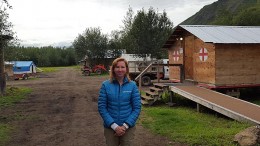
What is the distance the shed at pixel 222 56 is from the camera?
48.2 feet

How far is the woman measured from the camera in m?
4.62

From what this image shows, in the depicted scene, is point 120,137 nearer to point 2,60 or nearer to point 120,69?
point 120,69

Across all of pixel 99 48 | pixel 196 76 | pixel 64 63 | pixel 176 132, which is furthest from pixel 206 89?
pixel 64 63

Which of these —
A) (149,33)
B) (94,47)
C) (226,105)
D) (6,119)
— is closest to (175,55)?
(226,105)

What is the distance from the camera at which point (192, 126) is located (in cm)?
958

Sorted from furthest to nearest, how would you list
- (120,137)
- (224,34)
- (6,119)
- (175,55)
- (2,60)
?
(2,60) → (175,55) → (224,34) → (6,119) → (120,137)

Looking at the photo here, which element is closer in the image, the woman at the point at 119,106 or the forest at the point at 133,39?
the woman at the point at 119,106

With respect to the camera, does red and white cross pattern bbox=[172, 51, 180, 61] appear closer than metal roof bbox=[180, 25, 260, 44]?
No

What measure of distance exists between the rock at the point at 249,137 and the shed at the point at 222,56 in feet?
24.2

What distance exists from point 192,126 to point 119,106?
5402 mm

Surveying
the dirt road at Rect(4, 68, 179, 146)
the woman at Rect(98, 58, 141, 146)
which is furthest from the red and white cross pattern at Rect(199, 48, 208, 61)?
the woman at Rect(98, 58, 141, 146)

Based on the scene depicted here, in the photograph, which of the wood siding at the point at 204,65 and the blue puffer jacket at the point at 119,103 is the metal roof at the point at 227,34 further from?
the blue puffer jacket at the point at 119,103

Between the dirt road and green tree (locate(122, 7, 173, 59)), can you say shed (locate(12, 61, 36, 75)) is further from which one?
the dirt road

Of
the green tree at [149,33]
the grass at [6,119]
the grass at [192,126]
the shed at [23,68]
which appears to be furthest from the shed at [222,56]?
the shed at [23,68]
